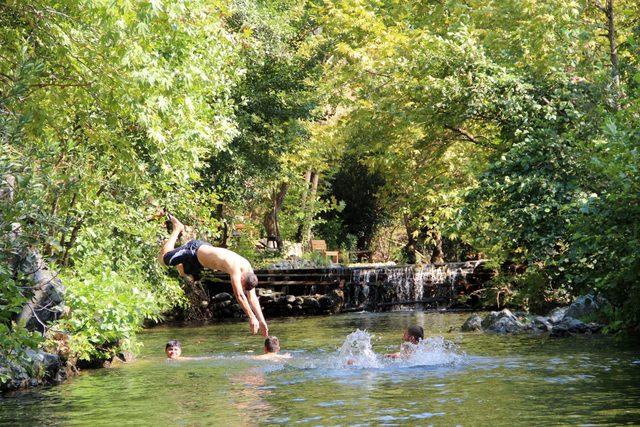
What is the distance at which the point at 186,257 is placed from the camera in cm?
1714

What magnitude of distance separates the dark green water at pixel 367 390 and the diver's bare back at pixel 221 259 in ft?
6.23

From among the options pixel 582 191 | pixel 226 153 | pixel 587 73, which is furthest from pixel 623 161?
pixel 226 153

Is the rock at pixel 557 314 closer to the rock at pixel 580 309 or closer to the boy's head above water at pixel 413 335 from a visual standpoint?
the rock at pixel 580 309

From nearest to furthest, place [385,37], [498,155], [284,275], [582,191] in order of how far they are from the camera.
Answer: [582,191]
[498,155]
[385,37]
[284,275]

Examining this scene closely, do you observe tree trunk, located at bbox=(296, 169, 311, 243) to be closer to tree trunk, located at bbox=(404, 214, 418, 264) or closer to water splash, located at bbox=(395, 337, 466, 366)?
Result: tree trunk, located at bbox=(404, 214, 418, 264)

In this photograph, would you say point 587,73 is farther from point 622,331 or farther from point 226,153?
point 226,153

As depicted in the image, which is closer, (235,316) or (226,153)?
(226,153)

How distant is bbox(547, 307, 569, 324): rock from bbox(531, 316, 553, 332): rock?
216mm

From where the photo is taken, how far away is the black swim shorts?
56.0 ft

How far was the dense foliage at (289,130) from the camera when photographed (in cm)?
1516

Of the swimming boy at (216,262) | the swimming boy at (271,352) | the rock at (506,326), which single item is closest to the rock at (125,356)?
the swimming boy at (271,352)

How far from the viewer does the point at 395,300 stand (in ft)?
128

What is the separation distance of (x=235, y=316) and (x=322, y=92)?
9.49 m

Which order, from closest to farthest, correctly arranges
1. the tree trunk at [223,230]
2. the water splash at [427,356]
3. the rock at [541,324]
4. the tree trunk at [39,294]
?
1. the tree trunk at [39,294]
2. the water splash at [427,356]
3. the rock at [541,324]
4. the tree trunk at [223,230]
